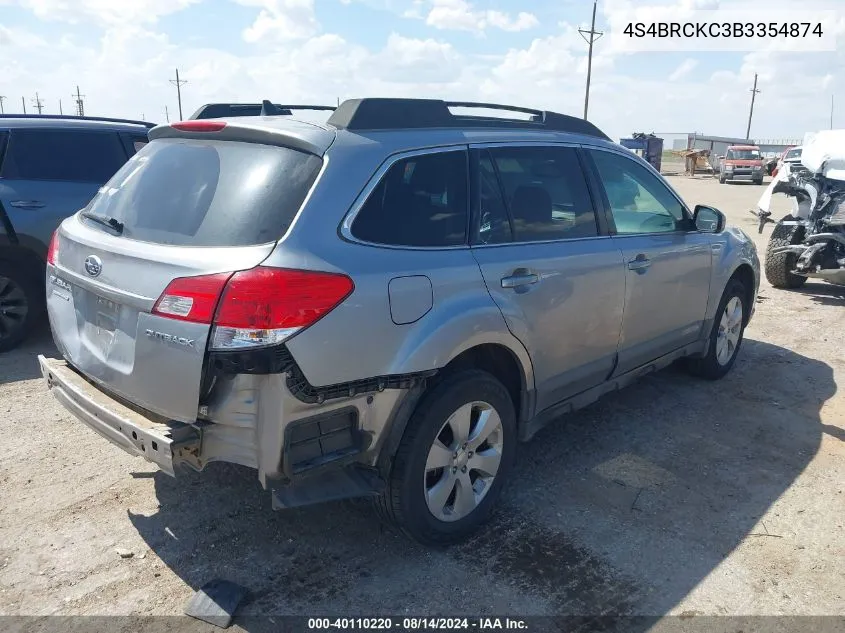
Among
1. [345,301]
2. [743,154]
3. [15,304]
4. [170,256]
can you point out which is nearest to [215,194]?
[170,256]

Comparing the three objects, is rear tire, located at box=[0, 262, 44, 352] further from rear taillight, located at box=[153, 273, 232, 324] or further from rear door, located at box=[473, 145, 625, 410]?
rear door, located at box=[473, 145, 625, 410]

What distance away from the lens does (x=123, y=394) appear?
9.22 feet

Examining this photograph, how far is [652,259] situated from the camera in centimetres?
424

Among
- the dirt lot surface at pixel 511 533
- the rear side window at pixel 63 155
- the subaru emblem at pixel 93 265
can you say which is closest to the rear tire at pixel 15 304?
the rear side window at pixel 63 155

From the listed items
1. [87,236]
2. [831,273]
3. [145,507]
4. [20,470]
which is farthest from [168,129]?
[831,273]

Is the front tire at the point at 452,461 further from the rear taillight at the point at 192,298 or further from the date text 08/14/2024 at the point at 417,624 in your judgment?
the rear taillight at the point at 192,298

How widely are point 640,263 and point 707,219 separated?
1.02 meters

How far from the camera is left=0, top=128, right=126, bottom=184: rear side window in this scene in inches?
237

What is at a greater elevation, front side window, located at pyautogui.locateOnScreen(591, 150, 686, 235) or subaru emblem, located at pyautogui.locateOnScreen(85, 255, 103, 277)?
front side window, located at pyautogui.locateOnScreen(591, 150, 686, 235)

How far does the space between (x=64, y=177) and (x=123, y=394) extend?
13.7 ft

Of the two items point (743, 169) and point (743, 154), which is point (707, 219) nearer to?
point (743, 169)

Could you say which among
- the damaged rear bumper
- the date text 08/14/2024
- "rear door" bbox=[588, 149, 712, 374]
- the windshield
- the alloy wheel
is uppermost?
the windshield

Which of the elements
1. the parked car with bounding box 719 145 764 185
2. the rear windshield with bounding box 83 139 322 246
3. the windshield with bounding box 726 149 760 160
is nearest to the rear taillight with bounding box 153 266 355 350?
the rear windshield with bounding box 83 139 322 246

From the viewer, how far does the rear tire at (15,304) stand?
19.1ft
